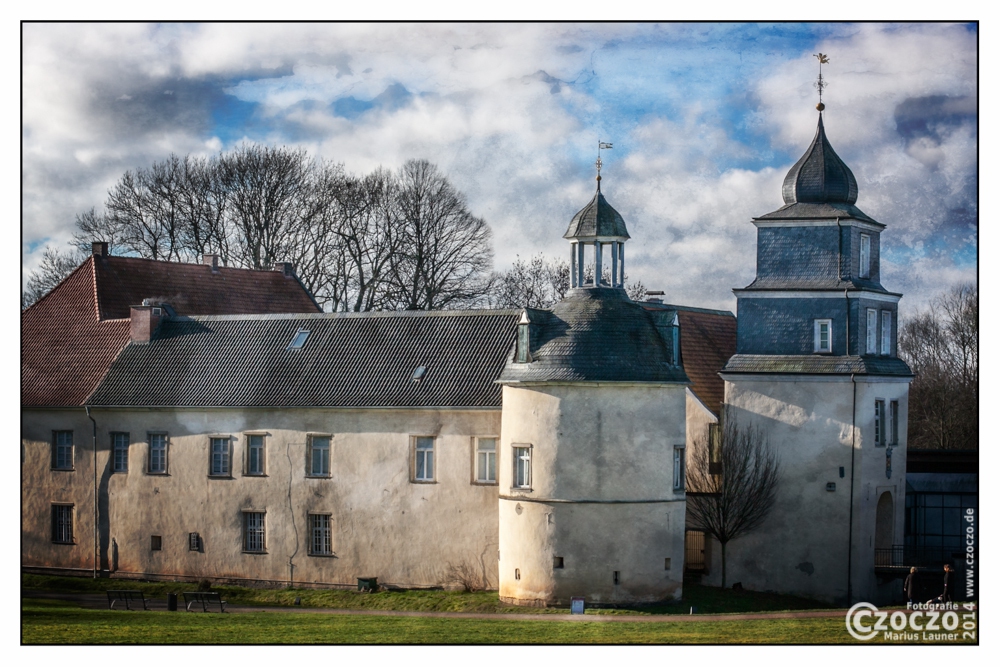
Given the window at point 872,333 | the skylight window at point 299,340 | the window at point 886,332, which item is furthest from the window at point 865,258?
the skylight window at point 299,340

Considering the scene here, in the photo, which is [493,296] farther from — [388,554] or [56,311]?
[56,311]

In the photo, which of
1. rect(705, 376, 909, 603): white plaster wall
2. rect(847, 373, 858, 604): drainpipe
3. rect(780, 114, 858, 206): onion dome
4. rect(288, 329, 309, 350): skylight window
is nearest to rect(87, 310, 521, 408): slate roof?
rect(288, 329, 309, 350): skylight window

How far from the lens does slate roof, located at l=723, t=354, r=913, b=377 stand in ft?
135

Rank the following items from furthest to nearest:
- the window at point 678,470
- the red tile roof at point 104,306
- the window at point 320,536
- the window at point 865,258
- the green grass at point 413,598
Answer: the window at point 865,258, the window at point 320,536, the red tile roof at point 104,306, the window at point 678,470, the green grass at point 413,598

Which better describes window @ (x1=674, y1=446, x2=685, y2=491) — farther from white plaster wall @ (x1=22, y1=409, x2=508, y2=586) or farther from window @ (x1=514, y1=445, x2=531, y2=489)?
white plaster wall @ (x1=22, y1=409, x2=508, y2=586)

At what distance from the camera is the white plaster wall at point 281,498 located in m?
40.6

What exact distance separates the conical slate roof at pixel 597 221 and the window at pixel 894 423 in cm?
872

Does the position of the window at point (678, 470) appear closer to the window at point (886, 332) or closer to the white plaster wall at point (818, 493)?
the white plaster wall at point (818, 493)

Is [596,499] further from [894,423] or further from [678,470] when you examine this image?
[894,423]

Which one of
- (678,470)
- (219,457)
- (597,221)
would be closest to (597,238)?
(597,221)

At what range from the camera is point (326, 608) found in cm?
3881

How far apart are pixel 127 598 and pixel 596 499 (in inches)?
427

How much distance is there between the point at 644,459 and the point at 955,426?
29.8 ft

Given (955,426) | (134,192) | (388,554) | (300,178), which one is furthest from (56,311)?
(955,426)
